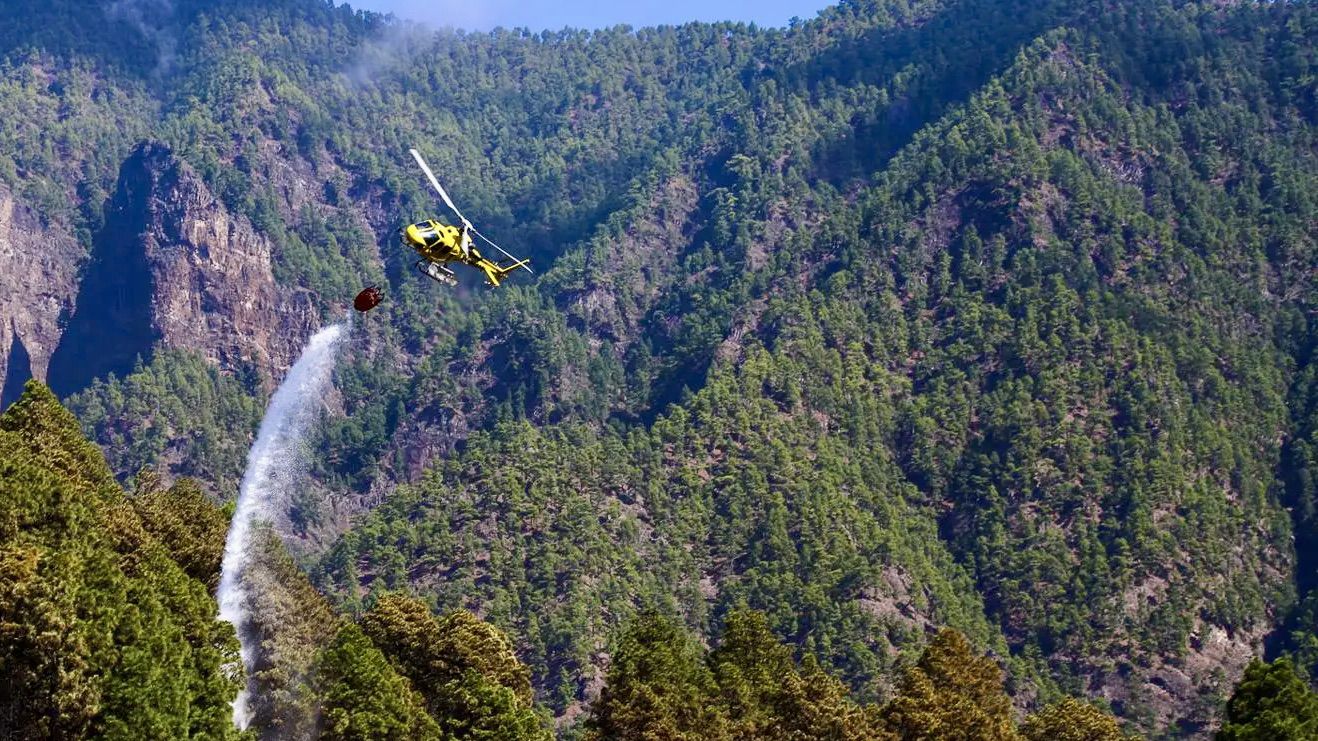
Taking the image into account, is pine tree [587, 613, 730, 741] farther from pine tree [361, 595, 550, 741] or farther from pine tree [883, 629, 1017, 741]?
pine tree [883, 629, 1017, 741]

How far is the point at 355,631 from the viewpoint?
9256 centimetres

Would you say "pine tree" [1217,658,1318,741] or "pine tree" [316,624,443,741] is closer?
"pine tree" [316,624,443,741]

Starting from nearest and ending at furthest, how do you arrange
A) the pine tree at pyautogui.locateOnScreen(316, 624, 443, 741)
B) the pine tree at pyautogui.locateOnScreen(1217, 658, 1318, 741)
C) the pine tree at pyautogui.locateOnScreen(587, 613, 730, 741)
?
the pine tree at pyautogui.locateOnScreen(316, 624, 443, 741)
the pine tree at pyautogui.locateOnScreen(1217, 658, 1318, 741)
the pine tree at pyautogui.locateOnScreen(587, 613, 730, 741)

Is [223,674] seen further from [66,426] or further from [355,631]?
[66,426]

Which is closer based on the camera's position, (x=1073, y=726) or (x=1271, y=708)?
(x=1271, y=708)

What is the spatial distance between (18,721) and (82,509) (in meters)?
13.4

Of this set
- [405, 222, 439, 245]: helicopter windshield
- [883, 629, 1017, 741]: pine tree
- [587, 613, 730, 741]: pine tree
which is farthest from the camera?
[883, 629, 1017, 741]: pine tree

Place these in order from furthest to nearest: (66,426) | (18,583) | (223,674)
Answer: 1. (66,426)
2. (223,674)
3. (18,583)

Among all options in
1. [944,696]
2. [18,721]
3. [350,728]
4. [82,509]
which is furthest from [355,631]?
[944,696]

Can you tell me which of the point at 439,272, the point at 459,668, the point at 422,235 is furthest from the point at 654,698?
the point at 422,235

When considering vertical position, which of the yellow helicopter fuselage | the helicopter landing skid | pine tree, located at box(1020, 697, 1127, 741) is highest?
the yellow helicopter fuselage

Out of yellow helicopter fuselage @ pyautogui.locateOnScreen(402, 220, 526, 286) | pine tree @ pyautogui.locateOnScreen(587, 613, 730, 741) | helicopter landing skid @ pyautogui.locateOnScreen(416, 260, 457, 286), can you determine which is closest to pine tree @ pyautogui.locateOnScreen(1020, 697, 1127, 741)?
pine tree @ pyautogui.locateOnScreen(587, 613, 730, 741)

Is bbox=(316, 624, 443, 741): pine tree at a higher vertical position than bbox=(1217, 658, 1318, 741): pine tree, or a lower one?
higher

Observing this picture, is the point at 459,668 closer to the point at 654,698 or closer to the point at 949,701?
the point at 654,698
